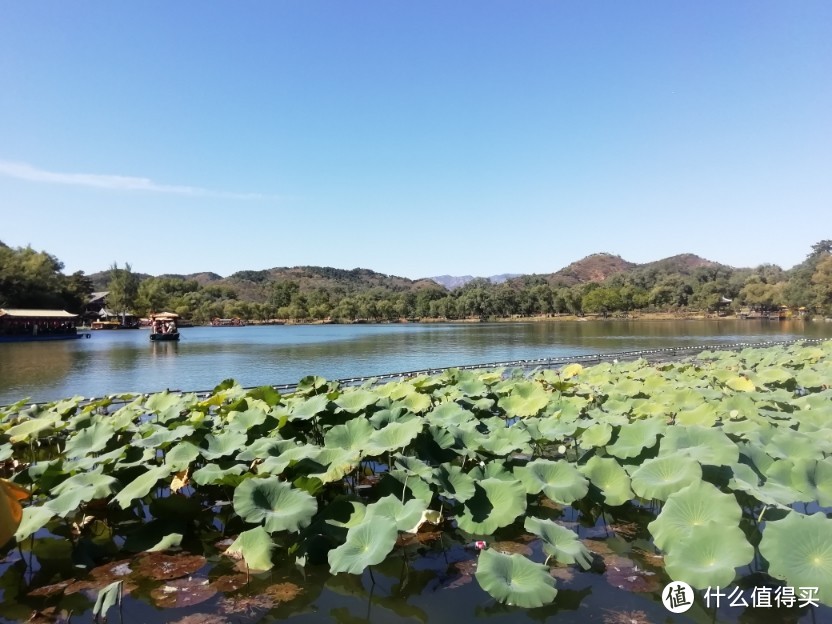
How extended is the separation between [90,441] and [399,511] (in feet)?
11.1

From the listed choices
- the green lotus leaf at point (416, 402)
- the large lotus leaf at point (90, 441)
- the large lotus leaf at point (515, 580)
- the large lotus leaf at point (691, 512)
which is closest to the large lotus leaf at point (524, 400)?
the green lotus leaf at point (416, 402)

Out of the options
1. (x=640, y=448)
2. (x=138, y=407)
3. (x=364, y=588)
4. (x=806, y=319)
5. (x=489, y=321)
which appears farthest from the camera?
(x=489, y=321)

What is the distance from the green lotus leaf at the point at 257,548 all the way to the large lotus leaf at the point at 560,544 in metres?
1.62

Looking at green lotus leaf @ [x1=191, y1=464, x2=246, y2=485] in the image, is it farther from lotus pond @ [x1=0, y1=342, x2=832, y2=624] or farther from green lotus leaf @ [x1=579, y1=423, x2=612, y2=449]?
green lotus leaf @ [x1=579, y1=423, x2=612, y2=449]

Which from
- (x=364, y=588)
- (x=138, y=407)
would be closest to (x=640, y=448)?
(x=364, y=588)

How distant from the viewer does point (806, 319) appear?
6419 centimetres

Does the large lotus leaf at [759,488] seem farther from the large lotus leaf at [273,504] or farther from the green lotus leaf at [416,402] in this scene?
the green lotus leaf at [416,402]

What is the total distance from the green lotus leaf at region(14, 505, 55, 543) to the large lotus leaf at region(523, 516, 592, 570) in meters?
2.93

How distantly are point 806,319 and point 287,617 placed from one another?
78006mm

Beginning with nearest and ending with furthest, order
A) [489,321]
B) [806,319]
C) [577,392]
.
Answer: [577,392], [806,319], [489,321]

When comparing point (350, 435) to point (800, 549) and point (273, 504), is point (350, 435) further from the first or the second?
point (800, 549)

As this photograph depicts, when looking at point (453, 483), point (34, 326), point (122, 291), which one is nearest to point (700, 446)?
point (453, 483)

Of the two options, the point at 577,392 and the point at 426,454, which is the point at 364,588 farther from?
the point at 577,392

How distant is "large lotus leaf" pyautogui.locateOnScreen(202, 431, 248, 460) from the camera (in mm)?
4375
